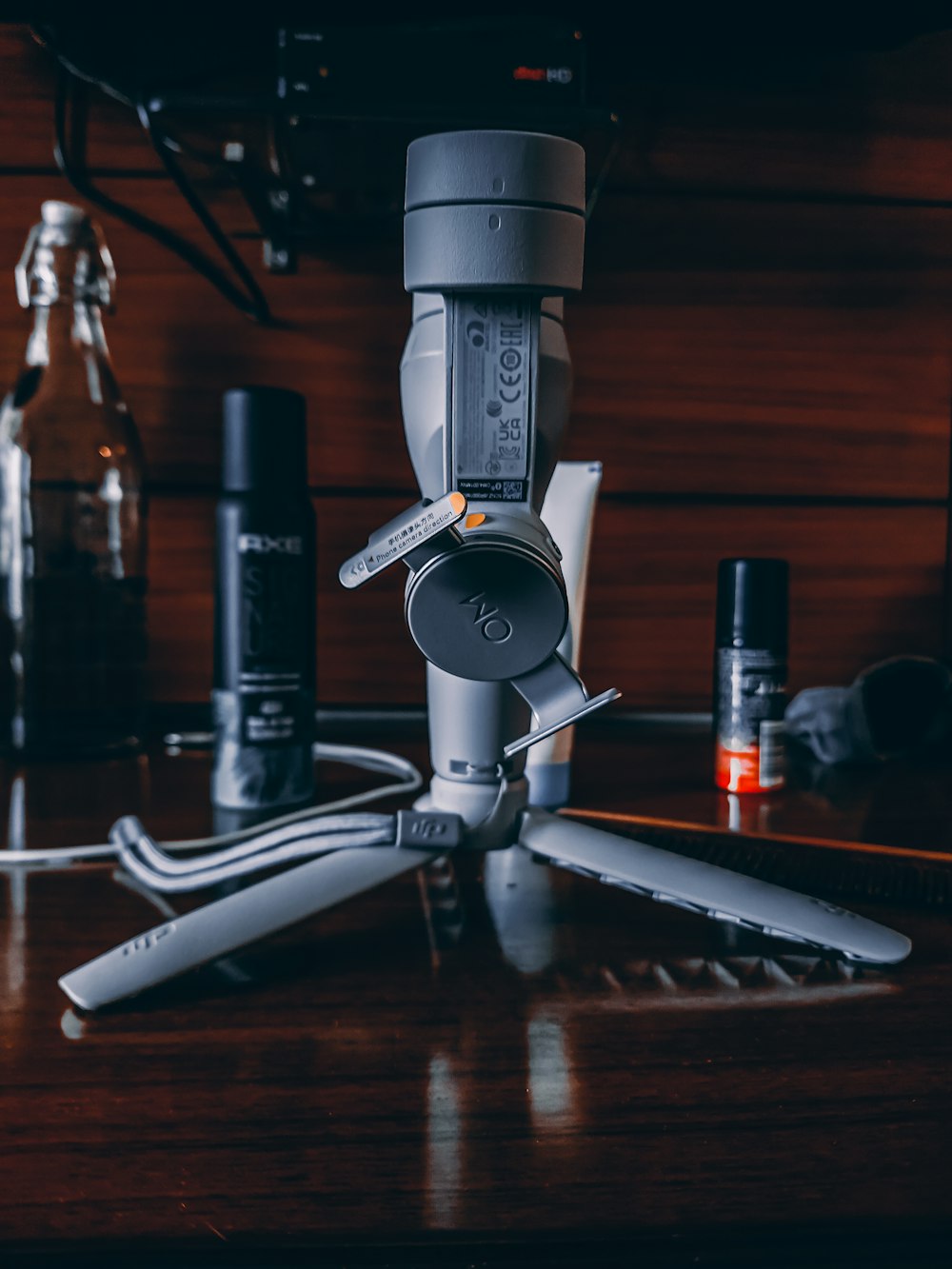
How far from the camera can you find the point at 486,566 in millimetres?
356

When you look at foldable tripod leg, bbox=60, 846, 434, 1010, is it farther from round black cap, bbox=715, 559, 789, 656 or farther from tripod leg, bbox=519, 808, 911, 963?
round black cap, bbox=715, 559, 789, 656

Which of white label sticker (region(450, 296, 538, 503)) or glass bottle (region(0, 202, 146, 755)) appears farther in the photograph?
glass bottle (region(0, 202, 146, 755))

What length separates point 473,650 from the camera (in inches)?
14.3

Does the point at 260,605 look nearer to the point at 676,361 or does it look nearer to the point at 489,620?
the point at 489,620

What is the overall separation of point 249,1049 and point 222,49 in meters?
0.74

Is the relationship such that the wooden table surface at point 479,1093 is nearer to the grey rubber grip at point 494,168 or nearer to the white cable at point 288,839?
the white cable at point 288,839

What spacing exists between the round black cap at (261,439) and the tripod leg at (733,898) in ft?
1.04

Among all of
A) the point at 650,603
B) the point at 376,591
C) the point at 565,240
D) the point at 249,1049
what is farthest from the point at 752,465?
the point at 249,1049

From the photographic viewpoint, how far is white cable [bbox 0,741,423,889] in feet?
1.33

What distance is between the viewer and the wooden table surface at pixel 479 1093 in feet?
0.78

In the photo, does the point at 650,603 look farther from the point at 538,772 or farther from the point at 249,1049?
the point at 249,1049

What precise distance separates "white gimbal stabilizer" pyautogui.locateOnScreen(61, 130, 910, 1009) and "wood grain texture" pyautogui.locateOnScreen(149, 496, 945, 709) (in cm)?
43

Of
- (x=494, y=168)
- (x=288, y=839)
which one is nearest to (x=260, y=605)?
(x=288, y=839)

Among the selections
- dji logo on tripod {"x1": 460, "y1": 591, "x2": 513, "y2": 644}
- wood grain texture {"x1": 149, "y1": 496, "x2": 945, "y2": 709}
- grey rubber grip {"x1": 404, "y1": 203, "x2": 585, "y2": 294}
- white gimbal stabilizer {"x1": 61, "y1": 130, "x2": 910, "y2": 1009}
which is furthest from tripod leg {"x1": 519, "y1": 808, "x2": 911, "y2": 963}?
wood grain texture {"x1": 149, "y1": 496, "x2": 945, "y2": 709}
